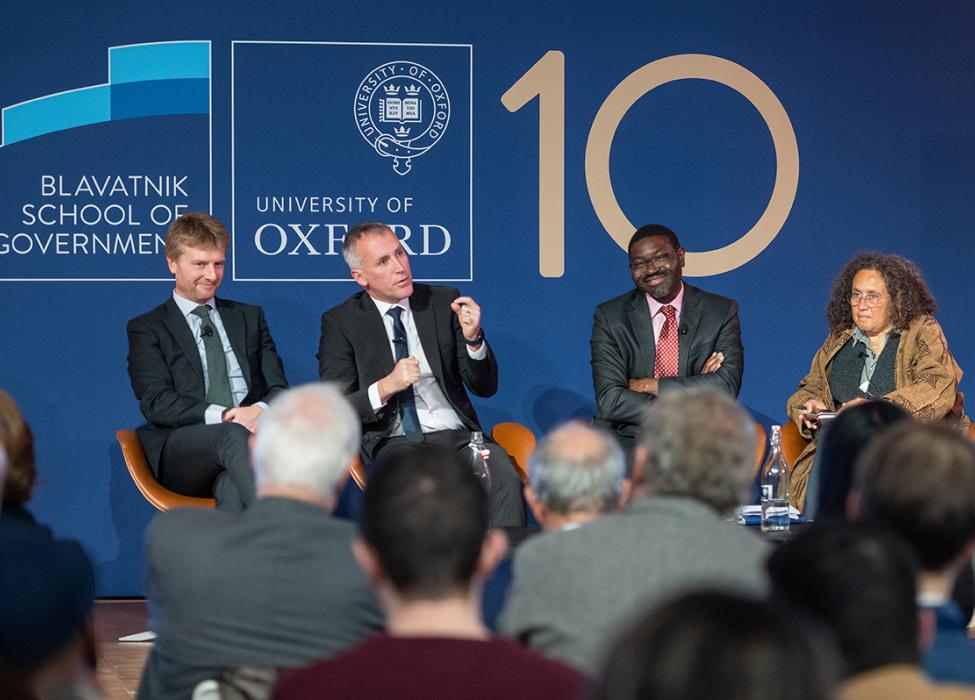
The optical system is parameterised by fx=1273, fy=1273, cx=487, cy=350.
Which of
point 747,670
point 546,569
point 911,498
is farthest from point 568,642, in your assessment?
point 747,670

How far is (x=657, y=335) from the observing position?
5566 millimetres

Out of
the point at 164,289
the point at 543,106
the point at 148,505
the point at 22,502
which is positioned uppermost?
the point at 543,106

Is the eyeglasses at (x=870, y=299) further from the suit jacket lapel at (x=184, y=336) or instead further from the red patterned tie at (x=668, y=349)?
the suit jacket lapel at (x=184, y=336)

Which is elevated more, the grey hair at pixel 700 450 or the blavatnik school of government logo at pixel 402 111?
the blavatnik school of government logo at pixel 402 111

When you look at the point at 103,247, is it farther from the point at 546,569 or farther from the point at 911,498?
the point at 911,498

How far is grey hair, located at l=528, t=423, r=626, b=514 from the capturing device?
2500 mm

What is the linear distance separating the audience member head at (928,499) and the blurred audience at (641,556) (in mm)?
280

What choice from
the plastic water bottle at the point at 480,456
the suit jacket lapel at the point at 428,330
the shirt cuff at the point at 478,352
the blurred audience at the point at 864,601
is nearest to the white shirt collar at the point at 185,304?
the suit jacket lapel at the point at 428,330

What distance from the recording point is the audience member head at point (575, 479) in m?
2.50

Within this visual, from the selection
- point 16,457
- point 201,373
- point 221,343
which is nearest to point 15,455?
point 16,457

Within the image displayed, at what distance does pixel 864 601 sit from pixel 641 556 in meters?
0.64

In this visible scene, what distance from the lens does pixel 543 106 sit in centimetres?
617

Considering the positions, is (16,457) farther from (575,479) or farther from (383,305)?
(383,305)

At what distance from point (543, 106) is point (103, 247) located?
2.21 meters
